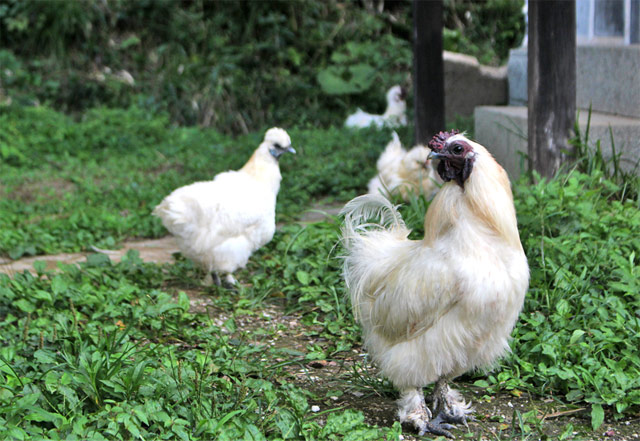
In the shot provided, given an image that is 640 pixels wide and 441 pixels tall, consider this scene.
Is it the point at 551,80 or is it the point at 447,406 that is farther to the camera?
the point at 551,80

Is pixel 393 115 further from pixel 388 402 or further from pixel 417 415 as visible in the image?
pixel 417 415

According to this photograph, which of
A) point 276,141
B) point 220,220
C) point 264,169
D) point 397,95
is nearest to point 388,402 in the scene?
point 220,220

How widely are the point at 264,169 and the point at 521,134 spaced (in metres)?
2.45

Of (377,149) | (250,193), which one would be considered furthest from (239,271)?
(377,149)

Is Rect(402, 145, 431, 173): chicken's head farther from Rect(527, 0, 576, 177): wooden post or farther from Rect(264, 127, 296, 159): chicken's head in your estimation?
Rect(264, 127, 296, 159): chicken's head

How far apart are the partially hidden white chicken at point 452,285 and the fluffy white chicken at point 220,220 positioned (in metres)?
2.08

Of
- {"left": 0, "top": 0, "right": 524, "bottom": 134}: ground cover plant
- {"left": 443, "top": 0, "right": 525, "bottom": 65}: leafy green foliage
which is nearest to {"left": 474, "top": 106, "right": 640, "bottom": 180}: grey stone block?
{"left": 0, "top": 0, "right": 524, "bottom": 134}: ground cover plant

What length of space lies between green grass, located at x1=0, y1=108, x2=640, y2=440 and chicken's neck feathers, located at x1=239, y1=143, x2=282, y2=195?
50 cm

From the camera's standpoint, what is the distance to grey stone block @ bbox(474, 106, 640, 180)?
5.83 metres

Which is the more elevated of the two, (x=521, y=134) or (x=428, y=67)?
(x=428, y=67)

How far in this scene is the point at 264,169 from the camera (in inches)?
226

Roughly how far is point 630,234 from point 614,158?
1005mm

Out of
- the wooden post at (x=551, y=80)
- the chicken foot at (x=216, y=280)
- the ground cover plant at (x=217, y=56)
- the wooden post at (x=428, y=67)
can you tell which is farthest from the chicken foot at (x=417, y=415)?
the ground cover plant at (x=217, y=56)

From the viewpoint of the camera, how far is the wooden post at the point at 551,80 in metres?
5.58
